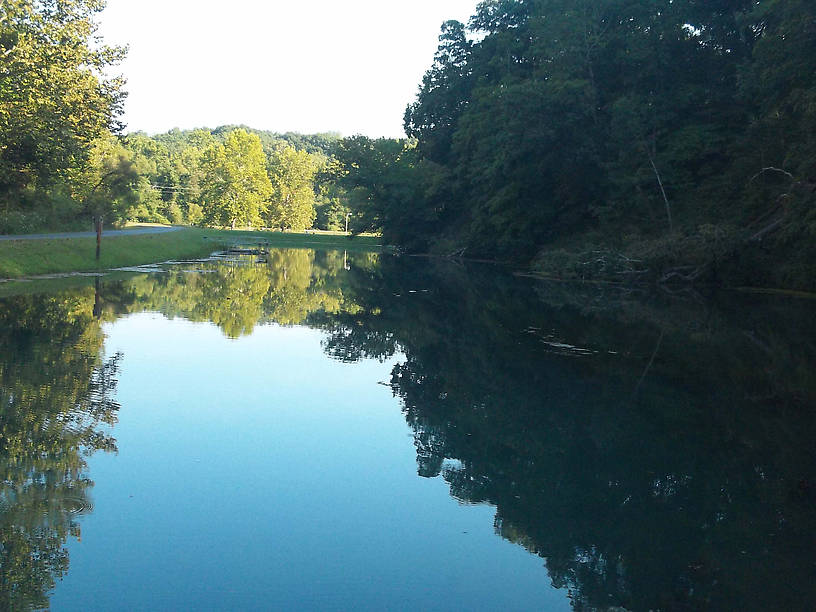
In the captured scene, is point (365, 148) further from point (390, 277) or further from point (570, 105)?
point (390, 277)

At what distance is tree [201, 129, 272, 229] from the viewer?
10769 centimetres

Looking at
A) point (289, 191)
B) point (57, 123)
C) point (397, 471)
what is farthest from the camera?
point (289, 191)

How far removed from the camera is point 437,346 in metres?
14.6

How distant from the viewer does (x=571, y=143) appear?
42594mm

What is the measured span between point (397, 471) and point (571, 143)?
38438 millimetres

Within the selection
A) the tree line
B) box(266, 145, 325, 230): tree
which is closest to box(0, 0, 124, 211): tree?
the tree line

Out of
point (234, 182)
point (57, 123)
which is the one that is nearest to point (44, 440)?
point (57, 123)

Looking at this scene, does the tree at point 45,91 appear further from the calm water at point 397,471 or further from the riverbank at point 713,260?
the riverbank at point 713,260

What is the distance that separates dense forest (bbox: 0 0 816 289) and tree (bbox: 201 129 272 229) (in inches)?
1681

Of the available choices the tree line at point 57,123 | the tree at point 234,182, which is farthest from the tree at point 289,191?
the tree line at point 57,123

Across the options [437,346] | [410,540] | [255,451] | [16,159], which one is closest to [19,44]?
[16,159]

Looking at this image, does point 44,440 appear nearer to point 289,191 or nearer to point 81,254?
point 81,254

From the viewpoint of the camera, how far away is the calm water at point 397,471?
4.76 m

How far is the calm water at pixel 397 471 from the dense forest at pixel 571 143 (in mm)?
15576
